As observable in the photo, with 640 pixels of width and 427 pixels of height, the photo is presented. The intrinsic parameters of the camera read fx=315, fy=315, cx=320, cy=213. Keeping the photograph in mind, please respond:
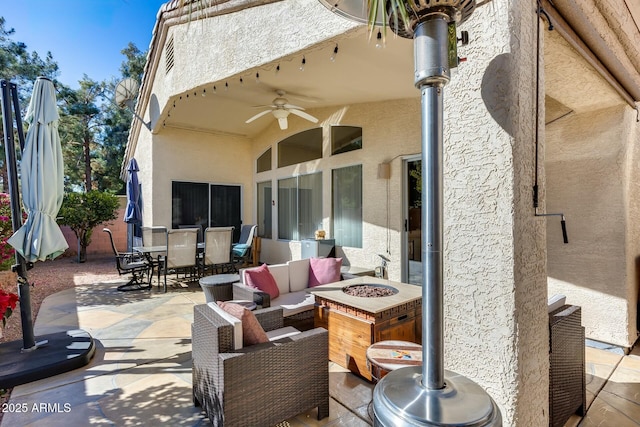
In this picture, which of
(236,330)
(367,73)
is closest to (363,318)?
(236,330)

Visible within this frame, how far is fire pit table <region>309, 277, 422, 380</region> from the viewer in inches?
111

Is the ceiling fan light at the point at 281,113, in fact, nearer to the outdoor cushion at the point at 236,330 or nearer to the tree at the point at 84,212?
the outdoor cushion at the point at 236,330

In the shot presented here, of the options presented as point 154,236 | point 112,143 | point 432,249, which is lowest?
point 154,236

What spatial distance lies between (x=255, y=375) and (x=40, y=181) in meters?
3.05

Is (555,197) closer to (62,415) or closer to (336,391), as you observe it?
(336,391)

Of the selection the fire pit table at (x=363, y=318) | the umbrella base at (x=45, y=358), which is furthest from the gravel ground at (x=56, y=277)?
the fire pit table at (x=363, y=318)

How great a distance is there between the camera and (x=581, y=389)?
93.9 inches

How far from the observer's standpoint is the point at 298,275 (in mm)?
4391

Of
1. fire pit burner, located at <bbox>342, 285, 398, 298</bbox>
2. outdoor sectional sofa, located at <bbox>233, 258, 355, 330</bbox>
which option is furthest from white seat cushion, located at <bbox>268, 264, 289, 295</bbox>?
fire pit burner, located at <bbox>342, 285, 398, 298</bbox>

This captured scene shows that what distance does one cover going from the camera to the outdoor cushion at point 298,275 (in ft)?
14.2

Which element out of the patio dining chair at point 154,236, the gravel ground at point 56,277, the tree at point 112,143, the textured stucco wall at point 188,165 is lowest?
the gravel ground at point 56,277

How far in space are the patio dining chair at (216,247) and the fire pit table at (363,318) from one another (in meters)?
3.65

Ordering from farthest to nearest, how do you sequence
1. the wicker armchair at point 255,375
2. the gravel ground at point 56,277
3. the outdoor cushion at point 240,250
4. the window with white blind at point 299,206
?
the outdoor cushion at point 240,250
the window with white blind at point 299,206
the gravel ground at point 56,277
the wicker armchair at point 255,375

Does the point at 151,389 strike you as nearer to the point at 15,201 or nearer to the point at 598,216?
the point at 15,201
